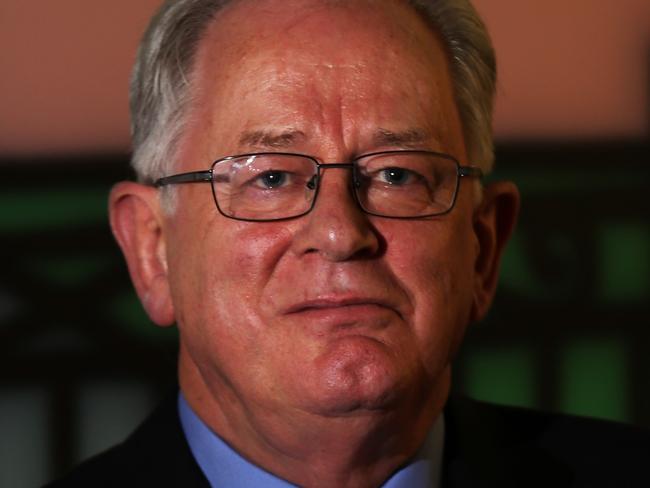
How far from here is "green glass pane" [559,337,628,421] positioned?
2.78 meters

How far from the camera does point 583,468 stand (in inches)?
85.3

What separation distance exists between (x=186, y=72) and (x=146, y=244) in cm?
28

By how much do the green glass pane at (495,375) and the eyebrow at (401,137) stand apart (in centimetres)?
109

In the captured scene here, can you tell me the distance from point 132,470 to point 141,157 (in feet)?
1.58

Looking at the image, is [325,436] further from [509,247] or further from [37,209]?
[509,247]

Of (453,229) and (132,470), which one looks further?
(132,470)

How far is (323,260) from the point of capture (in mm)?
1668

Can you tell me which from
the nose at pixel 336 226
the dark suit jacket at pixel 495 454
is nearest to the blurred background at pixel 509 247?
the dark suit jacket at pixel 495 454

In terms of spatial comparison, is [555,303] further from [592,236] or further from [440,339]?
[440,339]

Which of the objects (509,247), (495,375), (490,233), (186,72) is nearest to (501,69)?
(509,247)

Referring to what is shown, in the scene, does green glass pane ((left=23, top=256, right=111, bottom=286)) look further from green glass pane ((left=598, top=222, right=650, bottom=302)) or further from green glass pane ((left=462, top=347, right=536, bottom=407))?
green glass pane ((left=598, top=222, right=650, bottom=302))

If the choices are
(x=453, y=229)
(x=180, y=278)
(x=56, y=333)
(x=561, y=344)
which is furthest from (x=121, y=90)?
(x=561, y=344)

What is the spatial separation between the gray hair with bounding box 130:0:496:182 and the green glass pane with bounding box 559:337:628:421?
954 mm

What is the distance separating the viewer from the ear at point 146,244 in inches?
76.1
